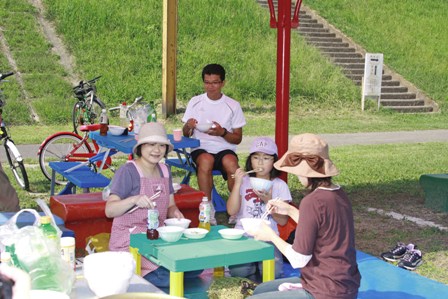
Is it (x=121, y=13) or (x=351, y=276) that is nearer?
(x=351, y=276)

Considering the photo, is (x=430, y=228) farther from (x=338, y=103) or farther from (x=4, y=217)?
(x=338, y=103)

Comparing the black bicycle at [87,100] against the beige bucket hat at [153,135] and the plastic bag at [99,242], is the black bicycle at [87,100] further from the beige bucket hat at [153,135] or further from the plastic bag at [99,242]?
the beige bucket hat at [153,135]

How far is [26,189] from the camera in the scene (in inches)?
356

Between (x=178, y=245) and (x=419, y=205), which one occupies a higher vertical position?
(x=178, y=245)

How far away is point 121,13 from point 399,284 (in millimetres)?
16788

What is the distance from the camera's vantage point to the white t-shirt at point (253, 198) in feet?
18.6

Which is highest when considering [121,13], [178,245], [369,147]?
[121,13]

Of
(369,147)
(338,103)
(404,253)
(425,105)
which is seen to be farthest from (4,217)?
(425,105)

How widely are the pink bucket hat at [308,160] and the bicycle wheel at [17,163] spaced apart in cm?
548

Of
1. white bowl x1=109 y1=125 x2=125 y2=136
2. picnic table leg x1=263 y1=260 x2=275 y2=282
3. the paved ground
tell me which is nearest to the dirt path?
the paved ground

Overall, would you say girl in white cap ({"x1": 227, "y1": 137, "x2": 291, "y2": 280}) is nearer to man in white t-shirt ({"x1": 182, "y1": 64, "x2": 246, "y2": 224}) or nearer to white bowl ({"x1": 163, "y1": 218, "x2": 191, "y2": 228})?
white bowl ({"x1": 163, "y1": 218, "x2": 191, "y2": 228})

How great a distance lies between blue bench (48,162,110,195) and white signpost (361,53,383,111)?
12330mm

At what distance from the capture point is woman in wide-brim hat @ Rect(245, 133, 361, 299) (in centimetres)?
379

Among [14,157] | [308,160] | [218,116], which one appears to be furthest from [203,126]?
→ [308,160]
